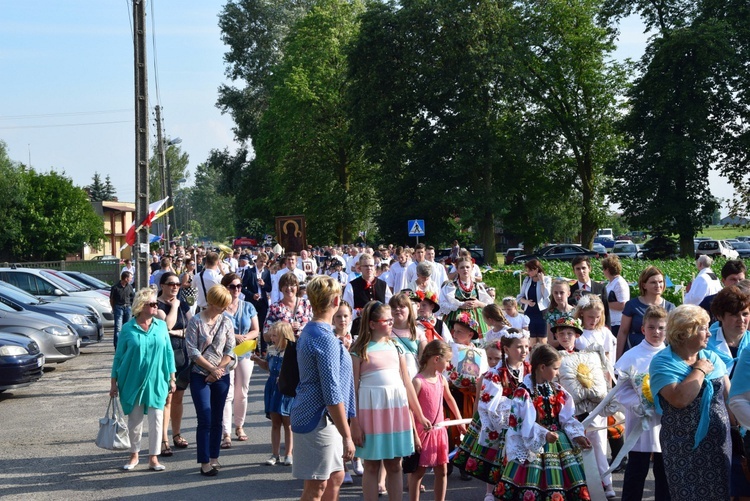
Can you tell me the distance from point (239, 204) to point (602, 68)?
26.3 metres

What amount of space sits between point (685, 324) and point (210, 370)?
4425mm

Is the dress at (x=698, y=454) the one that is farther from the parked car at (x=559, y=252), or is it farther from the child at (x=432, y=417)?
the parked car at (x=559, y=252)

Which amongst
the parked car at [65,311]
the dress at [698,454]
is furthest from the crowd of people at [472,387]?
the parked car at [65,311]

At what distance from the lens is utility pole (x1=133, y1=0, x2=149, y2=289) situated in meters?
18.2

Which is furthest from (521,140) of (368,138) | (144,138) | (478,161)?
(144,138)

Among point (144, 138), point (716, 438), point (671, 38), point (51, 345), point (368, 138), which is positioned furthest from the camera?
point (368, 138)

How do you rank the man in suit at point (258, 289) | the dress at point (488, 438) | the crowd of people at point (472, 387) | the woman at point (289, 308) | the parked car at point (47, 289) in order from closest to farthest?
the crowd of people at point (472, 387) → the dress at point (488, 438) → the woman at point (289, 308) → the man in suit at point (258, 289) → the parked car at point (47, 289)

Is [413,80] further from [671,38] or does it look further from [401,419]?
[401,419]

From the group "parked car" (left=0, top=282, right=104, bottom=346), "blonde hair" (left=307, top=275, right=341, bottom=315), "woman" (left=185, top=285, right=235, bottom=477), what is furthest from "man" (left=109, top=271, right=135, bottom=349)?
"blonde hair" (left=307, top=275, right=341, bottom=315)

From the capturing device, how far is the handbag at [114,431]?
8711mm

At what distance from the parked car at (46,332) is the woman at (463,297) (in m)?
7.46

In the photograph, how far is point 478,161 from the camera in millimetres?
44031

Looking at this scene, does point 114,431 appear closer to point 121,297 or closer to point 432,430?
point 432,430

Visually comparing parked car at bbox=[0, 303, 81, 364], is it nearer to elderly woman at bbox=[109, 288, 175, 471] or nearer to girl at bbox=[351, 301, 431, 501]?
elderly woman at bbox=[109, 288, 175, 471]
